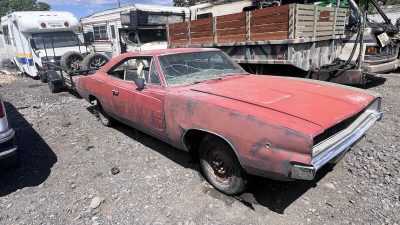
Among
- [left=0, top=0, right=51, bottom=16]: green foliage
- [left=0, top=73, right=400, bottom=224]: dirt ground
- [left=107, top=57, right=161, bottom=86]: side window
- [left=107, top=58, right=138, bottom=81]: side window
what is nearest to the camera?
[left=0, top=73, right=400, bottom=224]: dirt ground

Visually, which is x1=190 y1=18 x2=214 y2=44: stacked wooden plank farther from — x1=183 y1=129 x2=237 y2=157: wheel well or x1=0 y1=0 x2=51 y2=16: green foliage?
x1=0 y1=0 x2=51 y2=16: green foliage

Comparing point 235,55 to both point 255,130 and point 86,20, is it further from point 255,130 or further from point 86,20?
point 86,20

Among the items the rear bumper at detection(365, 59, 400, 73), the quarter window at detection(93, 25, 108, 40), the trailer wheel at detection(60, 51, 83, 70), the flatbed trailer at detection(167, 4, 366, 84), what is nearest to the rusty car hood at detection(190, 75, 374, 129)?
the flatbed trailer at detection(167, 4, 366, 84)

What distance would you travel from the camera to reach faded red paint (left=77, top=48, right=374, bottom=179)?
Result: 2.39 meters

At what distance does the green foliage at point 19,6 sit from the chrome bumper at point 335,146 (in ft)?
266

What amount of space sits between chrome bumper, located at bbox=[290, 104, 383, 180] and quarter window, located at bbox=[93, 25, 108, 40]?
37.1ft

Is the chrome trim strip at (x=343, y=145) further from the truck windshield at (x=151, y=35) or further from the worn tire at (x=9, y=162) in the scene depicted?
the truck windshield at (x=151, y=35)

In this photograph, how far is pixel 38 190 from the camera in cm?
352

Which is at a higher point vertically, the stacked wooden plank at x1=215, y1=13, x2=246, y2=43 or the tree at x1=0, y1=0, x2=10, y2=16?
the tree at x1=0, y1=0, x2=10, y2=16

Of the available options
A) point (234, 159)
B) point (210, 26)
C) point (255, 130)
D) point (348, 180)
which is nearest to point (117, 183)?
point (234, 159)

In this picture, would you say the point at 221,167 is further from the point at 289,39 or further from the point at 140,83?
the point at 289,39

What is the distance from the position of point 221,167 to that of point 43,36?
9.67 m

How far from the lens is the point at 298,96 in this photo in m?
3.07

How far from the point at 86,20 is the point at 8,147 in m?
12.3
